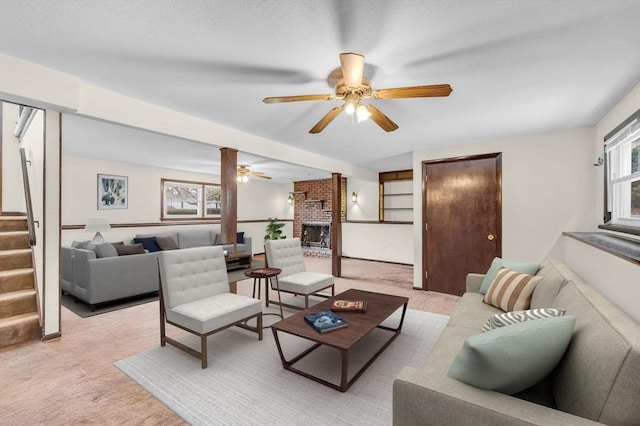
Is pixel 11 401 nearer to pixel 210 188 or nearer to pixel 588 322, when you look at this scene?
pixel 588 322

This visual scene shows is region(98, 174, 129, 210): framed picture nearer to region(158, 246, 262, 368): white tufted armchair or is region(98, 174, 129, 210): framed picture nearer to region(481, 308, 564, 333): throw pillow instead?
region(158, 246, 262, 368): white tufted armchair

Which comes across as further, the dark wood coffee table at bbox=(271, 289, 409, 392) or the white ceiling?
the dark wood coffee table at bbox=(271, 289, 409, 392)

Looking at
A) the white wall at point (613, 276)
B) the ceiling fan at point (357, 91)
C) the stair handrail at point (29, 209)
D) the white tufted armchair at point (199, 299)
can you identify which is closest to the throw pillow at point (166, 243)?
the stair handrail at point (29, 209)

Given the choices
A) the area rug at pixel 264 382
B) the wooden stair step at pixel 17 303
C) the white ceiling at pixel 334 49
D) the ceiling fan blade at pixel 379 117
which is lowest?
the area rug at pixel 264 382

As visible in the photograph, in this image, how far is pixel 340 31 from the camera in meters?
1.72

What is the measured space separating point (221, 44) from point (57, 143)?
6.52ft

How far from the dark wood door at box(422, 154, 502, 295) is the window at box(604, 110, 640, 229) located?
1133 millimetres

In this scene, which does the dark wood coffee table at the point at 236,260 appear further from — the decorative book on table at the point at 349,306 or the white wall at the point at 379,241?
the white wall at the point at 379,241

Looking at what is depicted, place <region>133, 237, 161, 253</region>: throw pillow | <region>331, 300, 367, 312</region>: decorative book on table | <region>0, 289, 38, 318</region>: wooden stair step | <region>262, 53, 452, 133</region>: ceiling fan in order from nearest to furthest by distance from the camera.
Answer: <region>262, 53, 452, 133</region>: ceiling fan < <region>331, 300, 367, 312</region>: decorative book on table < <region>0, 289, 38, 318</region>: wooden stair step < <region>133, 237, 161, 253</region>: throw pillow

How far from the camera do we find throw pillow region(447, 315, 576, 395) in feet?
3.59

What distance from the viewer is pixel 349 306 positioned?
8.41 ft

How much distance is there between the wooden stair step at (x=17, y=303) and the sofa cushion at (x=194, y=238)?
3.45 m

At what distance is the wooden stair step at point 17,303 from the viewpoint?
2777 millimetres

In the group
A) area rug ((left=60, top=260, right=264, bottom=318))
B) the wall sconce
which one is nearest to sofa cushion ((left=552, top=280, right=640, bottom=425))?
area rug ((left=60, top=260, right=264, bottom=318))
